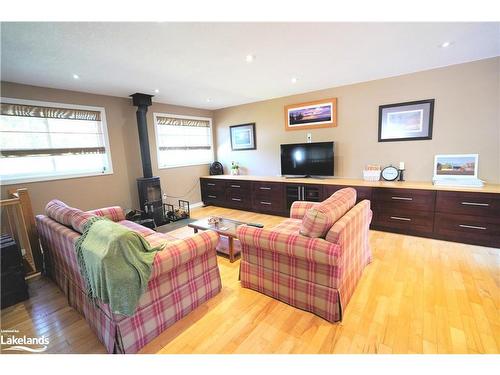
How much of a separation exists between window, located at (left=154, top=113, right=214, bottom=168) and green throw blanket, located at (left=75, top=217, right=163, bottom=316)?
3.60 m

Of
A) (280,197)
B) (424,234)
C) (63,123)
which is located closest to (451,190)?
(424,234)

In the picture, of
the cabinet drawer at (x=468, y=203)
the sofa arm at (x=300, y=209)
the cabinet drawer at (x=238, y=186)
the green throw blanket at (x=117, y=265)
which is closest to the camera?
the green throw blanket at (x=117, y=265)

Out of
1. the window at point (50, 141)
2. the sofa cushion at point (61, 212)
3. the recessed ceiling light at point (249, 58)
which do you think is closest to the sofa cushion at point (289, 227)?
the sofa cushion at point (61, 212)

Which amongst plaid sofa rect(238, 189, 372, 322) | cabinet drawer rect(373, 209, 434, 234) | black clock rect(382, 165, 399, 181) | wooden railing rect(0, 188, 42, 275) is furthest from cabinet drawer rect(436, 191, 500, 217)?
wooden railing rect(0, 188, 42, 275)

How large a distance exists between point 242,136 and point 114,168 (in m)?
2.81

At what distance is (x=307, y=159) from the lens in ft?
14.4

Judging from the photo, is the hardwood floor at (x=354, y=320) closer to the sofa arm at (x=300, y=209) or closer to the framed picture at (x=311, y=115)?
the sofa arm at (x=300, y=209)

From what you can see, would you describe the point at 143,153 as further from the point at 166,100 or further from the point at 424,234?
the point at 424,234

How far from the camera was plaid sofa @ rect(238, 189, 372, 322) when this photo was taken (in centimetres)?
166

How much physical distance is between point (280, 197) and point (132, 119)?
3.25 metres

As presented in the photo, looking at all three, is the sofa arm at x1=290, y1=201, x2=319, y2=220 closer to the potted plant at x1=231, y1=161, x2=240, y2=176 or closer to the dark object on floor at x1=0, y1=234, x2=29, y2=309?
the dark object on floor at x1=0, y1=234, x2=29, y2=309

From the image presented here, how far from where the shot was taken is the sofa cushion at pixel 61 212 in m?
1.93

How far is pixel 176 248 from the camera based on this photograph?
1.67 metres

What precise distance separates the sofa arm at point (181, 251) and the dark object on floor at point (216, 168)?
400 centimetres
